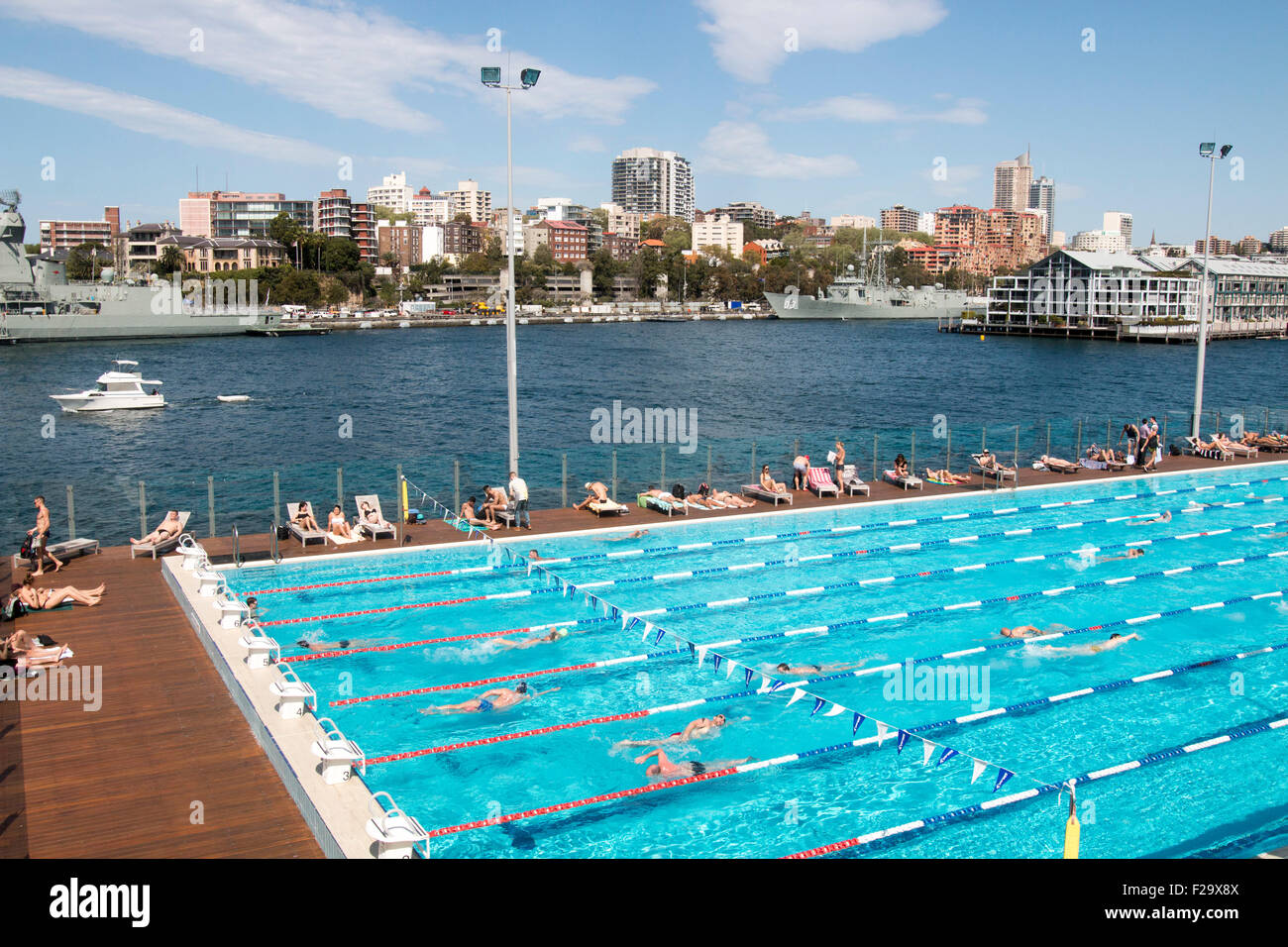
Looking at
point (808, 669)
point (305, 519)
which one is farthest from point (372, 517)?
point (808, 669)

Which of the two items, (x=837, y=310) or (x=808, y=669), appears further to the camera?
(x=837, y=310)

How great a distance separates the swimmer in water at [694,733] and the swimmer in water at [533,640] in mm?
3308

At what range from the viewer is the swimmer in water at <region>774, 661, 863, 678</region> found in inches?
543

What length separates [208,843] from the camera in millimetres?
8117

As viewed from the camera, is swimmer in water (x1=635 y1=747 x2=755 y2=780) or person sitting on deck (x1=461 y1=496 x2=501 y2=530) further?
person sitting on deck (x1=461 y1=496 x2=501 y2=530)

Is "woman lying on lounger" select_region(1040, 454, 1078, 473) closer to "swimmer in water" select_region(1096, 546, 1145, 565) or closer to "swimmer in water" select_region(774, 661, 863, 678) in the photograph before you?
"swimmer in water" select_region(1096, 546, 1145, 565)

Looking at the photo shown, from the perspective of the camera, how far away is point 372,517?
20.4 metres

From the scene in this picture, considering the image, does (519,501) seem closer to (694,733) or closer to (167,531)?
(167,531)

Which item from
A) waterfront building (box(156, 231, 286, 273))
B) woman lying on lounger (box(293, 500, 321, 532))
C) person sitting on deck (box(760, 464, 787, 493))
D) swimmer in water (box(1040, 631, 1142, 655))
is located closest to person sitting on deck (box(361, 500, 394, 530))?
woman lying on lounger (box(293, 500, 321, 532))

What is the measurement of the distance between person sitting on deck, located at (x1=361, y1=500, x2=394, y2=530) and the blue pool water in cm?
151

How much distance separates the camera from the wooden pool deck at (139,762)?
8.19 m

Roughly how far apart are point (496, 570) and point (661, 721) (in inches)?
275

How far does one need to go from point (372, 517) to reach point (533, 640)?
714 centimetres
